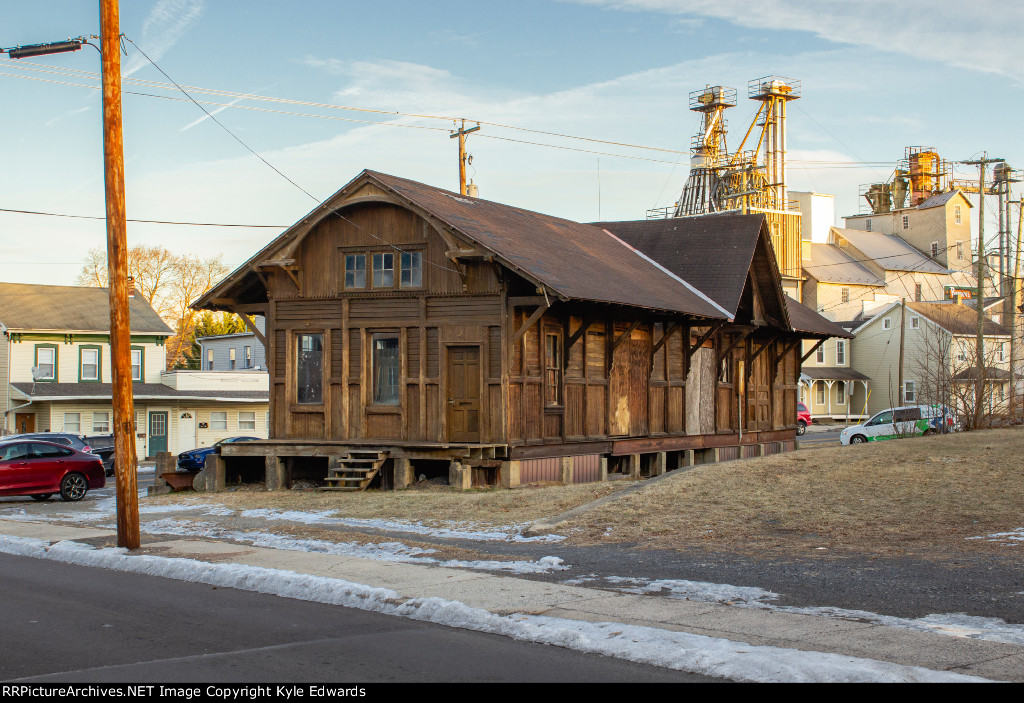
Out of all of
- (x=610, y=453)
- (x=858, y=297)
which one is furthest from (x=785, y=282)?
(x=610, y=453)

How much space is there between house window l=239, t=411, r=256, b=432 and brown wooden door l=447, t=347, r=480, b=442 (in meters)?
30.0

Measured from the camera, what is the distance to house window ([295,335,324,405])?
27.0m

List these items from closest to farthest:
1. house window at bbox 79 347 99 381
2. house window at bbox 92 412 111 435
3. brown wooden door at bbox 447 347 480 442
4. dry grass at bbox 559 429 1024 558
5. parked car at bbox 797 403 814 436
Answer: dry grass at bbox 559 429 1024 558 → brown wooden door at bbox 447 347 480 442 → house window at bbox 92 412 111 435 → house window at bbox 79 347 99 381 → parked car at bbox 797 403 814 436

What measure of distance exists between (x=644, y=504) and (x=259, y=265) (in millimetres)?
13153

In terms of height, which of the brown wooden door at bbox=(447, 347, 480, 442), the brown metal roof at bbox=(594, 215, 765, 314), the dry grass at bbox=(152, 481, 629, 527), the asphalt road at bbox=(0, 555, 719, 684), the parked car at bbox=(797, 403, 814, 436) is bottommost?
the parked car at bbox=(797, 403, 814, 436)

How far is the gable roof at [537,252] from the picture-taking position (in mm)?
24172

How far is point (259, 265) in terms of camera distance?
2711cm

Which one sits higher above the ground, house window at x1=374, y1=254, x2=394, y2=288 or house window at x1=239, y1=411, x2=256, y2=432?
house window at x1=374, y1=254, x2=394, y2=288

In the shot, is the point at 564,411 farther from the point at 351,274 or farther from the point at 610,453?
the point at 351,274

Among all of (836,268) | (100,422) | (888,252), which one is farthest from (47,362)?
(888,252)

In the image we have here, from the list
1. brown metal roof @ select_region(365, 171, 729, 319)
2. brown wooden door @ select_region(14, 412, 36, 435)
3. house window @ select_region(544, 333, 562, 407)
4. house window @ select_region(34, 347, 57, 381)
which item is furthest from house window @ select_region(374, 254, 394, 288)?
house window @ select_region(34, 347, 57, 381)

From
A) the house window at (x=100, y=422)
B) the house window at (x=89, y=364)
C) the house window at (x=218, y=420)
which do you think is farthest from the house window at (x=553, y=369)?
the house window at (x=89, y=364)

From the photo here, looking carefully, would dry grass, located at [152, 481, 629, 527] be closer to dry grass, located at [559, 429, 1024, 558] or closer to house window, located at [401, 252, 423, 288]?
dry grass, located at [559, 429, 1024, 558]

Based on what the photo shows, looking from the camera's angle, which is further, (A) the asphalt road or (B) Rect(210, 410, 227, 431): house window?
(B) Rect(210, 410, 227, 431): house window
